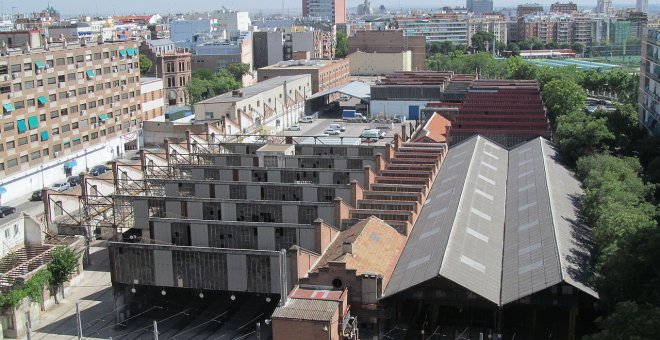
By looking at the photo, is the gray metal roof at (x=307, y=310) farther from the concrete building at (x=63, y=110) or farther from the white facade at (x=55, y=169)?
the concrete building at (x=63, y=110)

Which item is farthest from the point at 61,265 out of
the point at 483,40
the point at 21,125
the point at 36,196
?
the point at 483,40

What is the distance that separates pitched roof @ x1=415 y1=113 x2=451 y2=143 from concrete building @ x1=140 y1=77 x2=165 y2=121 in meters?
27.0

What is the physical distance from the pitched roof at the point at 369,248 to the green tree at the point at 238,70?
254 ft

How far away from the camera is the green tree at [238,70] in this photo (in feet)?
363

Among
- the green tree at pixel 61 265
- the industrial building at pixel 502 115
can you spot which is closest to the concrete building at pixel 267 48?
the industrial building at pixel 502 115

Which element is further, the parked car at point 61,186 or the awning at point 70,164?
the awning at point 70,164

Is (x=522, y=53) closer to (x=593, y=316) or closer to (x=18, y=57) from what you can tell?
(x=18, y=57)

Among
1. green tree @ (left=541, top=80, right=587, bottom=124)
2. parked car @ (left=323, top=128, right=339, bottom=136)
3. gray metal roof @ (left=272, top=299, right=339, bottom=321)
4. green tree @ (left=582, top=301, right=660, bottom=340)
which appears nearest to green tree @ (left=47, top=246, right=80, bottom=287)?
gray metal roof @ (left=272, top=299, right=339, bottom=321)

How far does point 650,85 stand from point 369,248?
35.5 metres

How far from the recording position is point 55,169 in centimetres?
5928

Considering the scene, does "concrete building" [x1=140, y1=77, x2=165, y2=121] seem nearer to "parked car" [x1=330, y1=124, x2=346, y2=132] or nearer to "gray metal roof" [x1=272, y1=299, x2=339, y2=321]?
"parked car" [x1=330, y1=124, x2=346, y2=132]

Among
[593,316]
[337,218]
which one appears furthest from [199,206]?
[593,316]

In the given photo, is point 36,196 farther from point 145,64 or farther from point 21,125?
point 145,64

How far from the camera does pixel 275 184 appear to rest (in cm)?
4262
